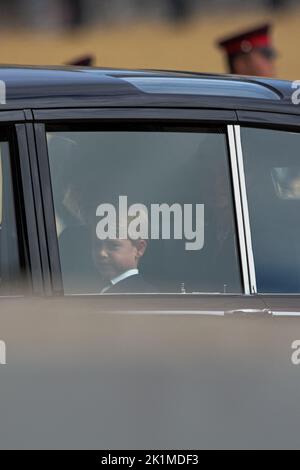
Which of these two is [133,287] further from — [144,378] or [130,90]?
[130,90]

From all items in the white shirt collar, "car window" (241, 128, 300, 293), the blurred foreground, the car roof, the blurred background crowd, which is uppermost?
the blurred background crowd

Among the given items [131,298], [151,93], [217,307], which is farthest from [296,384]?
[151,93]

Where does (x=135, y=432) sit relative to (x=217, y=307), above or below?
below

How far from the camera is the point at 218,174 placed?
2.81 meters

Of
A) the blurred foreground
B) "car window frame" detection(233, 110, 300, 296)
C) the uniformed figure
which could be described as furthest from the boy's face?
the uniformed figure

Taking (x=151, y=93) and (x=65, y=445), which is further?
(x=151, y=93)

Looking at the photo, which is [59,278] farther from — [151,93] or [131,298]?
[151,93]

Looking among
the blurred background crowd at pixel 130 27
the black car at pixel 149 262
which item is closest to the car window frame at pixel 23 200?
the black car at pixel 149 262

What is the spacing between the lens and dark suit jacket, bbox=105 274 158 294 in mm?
2744

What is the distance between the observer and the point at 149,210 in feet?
9.17

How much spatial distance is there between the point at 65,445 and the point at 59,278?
40 cm

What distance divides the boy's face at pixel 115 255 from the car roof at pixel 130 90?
35cm

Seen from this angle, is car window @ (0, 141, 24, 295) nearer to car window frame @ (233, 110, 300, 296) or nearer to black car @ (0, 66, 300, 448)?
black car @ (0, 66, 300, 448)
